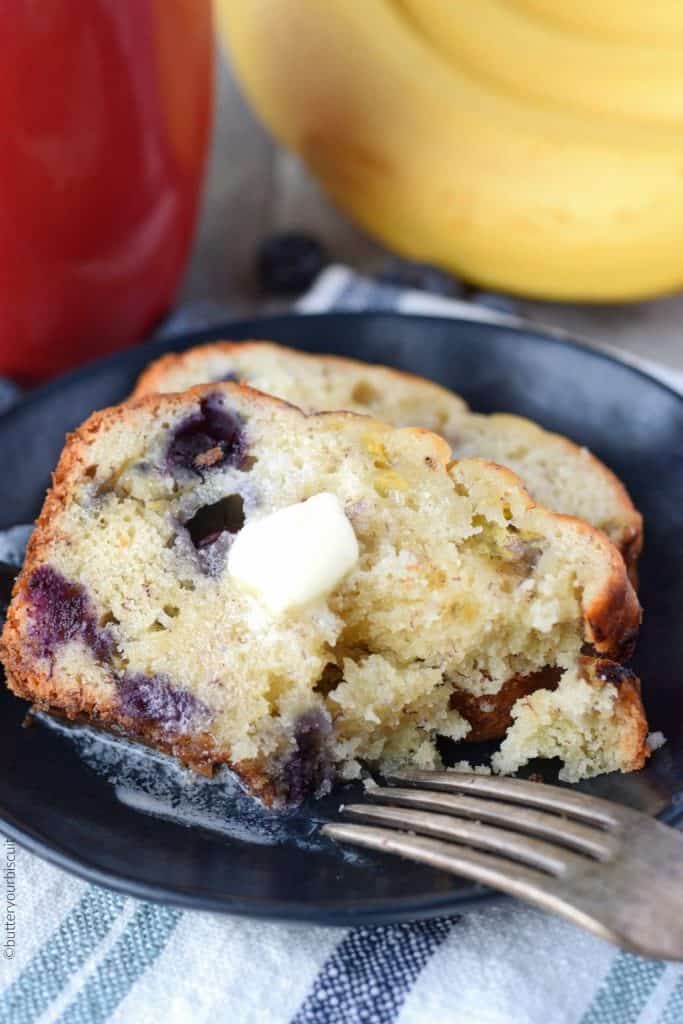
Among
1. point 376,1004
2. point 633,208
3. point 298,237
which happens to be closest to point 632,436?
point 633,208

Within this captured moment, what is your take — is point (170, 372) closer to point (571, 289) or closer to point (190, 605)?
point (190, 605)

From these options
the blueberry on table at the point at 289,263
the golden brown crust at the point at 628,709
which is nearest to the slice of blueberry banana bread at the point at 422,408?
the golden brown crust at the point at 628,709

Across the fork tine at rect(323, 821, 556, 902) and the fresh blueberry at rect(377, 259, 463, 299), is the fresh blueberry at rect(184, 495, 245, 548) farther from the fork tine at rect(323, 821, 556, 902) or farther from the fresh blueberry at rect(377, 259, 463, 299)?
the fresh blueberry at rect(377, 259, 463, 299)

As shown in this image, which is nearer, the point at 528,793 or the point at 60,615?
the point at 528,793

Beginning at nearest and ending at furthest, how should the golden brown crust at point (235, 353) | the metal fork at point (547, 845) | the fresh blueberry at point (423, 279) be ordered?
1. the metal fork at point (547, 845)
2. the golden brown crust at point (235, 353)
3. the fresh blueberry at point (423, 279)

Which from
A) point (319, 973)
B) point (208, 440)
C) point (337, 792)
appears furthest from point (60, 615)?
point (319, 973)

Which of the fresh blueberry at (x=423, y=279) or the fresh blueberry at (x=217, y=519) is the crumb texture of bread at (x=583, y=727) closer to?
the fresh blueberry at (x=217, y=519)

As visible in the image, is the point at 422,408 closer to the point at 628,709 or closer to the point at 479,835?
the point at 628,709

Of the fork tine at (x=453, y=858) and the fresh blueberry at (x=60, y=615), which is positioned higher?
the fork tine at (x=453, y=858)
